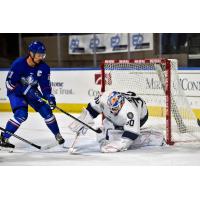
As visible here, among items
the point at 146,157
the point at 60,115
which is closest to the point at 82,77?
the point at 60,115

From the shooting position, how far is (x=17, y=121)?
10.9ft

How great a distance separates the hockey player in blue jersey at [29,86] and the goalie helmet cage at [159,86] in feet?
1.91

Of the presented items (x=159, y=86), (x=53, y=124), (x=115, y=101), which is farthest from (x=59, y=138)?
(x=159, y=86)

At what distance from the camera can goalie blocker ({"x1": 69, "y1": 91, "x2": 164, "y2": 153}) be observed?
3227 millimetres

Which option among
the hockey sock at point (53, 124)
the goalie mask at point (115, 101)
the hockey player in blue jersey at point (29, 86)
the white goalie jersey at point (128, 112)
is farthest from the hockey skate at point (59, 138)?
the goalie mask at point (115, 101)

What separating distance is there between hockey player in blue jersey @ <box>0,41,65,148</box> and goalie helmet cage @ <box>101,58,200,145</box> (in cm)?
58

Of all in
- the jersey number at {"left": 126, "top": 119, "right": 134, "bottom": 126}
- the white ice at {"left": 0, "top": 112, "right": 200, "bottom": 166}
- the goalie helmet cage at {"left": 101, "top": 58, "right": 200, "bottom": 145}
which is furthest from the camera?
the goalie helmet cage at {"left": 101, "top": 58, "right": 200, "bottom": 145}

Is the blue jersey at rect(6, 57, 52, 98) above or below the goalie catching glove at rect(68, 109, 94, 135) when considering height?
above

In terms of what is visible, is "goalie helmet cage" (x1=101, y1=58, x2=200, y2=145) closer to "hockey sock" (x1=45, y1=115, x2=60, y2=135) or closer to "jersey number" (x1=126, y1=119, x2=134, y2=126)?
"jersey number" (x1=126, y1=119, x2=134, y2=126)

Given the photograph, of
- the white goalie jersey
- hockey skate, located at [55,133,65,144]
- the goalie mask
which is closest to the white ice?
hockey skate, located at [55,133,65,144]

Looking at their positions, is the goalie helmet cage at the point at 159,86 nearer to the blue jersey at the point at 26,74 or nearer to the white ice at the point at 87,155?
the white ice at the point at 87,155

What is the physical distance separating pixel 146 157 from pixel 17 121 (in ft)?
2.62

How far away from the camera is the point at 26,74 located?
322 centimetres

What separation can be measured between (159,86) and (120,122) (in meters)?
0.65
